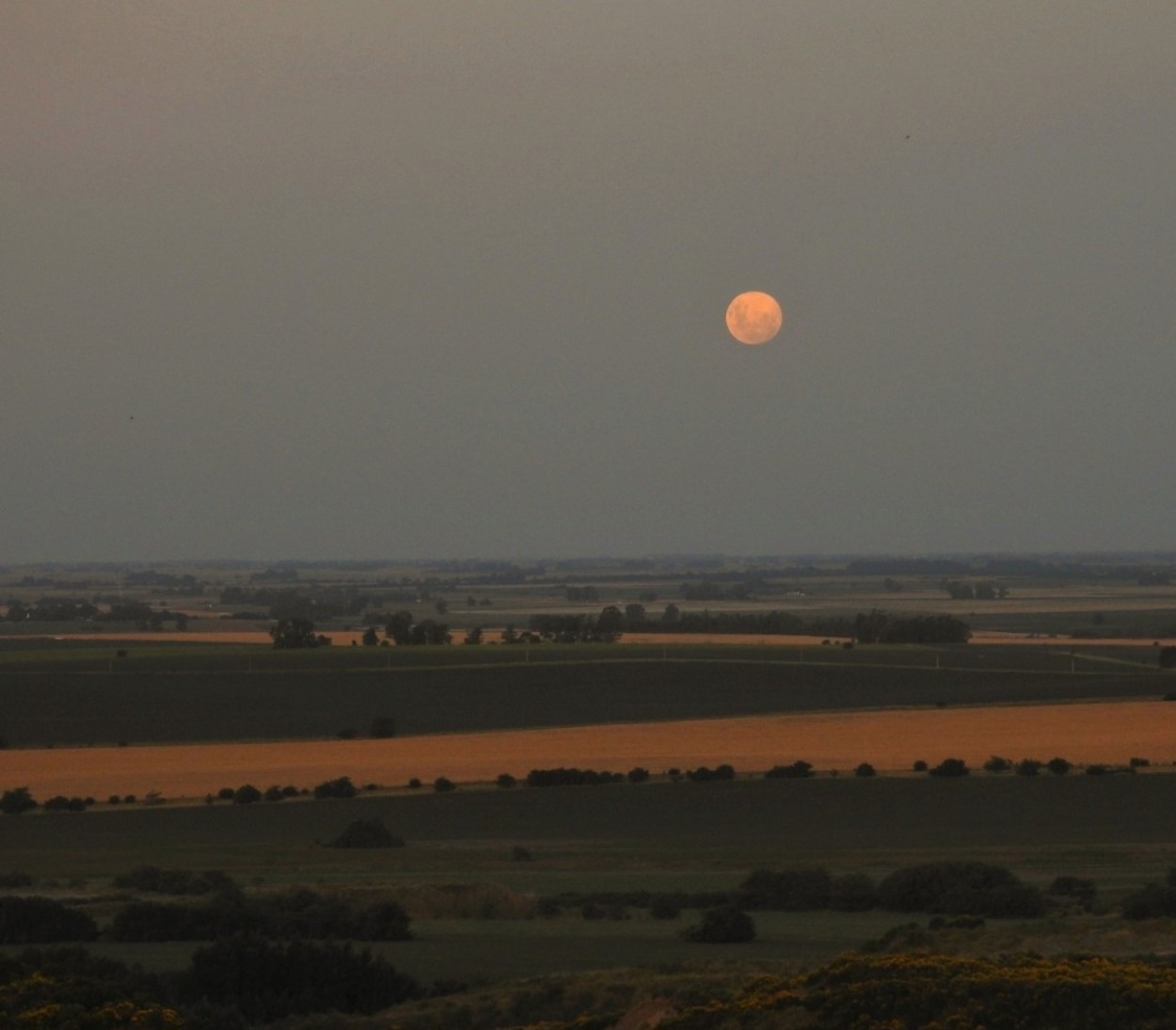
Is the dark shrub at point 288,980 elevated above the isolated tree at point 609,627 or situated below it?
above

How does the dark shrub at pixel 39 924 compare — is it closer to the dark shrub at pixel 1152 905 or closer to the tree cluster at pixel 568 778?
the dark shrub at pixel 1152 905

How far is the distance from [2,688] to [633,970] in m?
58.1

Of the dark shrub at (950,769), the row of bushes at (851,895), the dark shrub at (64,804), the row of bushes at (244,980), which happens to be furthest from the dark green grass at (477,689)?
the row of bushes at (244,980)

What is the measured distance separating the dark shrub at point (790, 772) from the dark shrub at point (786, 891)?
→ 16.1 m

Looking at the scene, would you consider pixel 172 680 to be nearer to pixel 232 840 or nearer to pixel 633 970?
pixel 232 840

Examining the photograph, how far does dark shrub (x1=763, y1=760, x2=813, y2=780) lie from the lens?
40.8 m

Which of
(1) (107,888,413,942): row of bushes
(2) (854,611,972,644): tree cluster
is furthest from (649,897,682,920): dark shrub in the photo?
(2) (854,611,972,644): tree cluster

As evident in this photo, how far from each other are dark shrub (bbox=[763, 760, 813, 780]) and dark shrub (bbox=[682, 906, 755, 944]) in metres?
21.0

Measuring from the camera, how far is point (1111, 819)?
3434 cm

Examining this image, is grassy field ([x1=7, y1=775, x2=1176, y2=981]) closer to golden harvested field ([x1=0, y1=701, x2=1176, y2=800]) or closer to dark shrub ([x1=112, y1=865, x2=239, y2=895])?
dark shrub ([x1=112, y1=865, x2=239, y2=895])

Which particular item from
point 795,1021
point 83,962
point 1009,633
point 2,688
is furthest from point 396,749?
point 1009,633

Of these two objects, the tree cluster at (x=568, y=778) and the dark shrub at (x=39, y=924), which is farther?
the tree cluster at (x=568, y=778)

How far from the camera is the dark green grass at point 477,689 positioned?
6037 cm

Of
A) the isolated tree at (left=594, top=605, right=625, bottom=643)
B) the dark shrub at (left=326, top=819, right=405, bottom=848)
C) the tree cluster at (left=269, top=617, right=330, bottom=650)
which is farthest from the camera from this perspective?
the isolated tree at (left=594, top=605, right=625, bottom=643)
